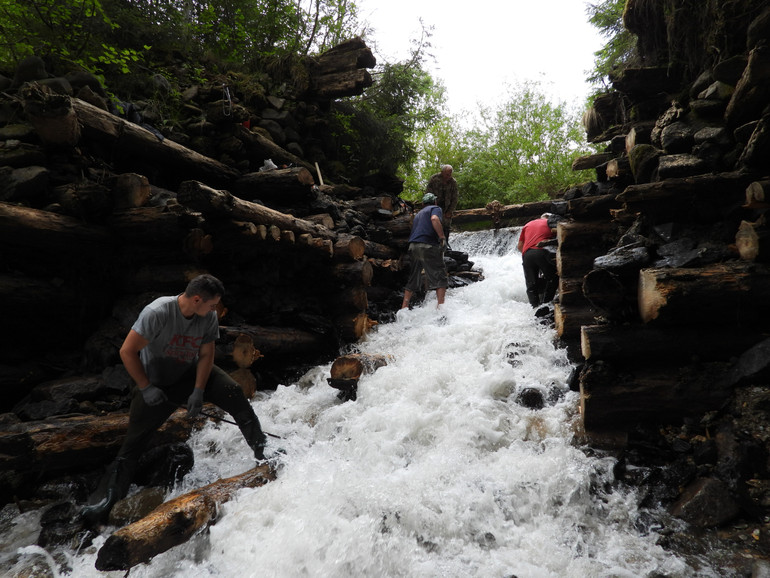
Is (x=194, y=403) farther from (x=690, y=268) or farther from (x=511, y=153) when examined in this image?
(x=511, y=153)

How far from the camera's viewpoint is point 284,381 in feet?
21.5

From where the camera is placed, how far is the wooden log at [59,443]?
3.63 meters

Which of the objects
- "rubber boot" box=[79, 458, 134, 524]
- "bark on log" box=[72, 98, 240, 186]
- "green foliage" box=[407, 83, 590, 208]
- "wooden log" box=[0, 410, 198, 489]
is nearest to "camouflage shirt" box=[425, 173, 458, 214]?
"bark on log" box=[72, 98, 240, 186]

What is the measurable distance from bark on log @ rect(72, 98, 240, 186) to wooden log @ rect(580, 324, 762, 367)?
6.75 metres

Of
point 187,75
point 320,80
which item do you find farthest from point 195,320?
point 320,80

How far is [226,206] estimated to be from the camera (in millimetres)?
5520

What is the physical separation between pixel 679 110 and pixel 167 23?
11257 millimetres

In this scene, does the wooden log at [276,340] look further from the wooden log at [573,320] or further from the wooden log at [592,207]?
the wooden log at [592,207]

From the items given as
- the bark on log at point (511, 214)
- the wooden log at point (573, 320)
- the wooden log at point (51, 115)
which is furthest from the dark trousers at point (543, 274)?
the bark on log at point (511, 214)

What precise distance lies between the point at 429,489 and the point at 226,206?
433 cm

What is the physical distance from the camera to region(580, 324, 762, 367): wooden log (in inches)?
137

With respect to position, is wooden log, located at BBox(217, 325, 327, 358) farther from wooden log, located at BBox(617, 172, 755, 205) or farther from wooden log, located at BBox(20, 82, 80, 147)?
wooden log, located at BBox(617, 172, 755, 205)

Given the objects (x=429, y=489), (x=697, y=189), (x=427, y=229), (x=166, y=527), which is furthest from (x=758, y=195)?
(x=427, y=229)

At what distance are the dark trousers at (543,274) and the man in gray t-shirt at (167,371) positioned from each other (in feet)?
18.6
